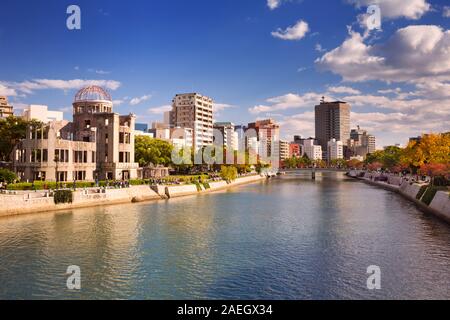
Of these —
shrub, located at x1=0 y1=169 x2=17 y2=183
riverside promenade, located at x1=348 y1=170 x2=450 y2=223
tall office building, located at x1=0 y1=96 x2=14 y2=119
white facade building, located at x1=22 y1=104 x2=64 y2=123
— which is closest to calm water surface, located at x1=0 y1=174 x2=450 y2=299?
riverside promenade, located at x1=348 y1=170 x2=450 y2=223

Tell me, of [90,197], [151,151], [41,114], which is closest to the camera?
[90,197]

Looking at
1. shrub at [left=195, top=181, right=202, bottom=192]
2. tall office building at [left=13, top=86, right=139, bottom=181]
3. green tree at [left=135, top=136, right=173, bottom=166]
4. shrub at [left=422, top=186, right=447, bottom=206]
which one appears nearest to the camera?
shrub at [left=422, top=186, right=447, bottom=206]

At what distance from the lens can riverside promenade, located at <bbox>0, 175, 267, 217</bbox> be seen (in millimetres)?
60969

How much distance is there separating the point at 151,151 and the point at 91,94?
25516 millimetres

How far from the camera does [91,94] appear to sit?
375 feet

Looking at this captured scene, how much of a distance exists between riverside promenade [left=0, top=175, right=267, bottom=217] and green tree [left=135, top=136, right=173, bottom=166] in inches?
865

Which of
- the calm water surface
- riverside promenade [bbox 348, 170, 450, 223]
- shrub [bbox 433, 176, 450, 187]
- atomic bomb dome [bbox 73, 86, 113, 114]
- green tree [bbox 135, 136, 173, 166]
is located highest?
atomic bomb dome [bbox 73, 86, 113, 114]

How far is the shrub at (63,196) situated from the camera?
68.1 meters

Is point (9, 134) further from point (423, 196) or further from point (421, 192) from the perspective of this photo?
point (421, 192)

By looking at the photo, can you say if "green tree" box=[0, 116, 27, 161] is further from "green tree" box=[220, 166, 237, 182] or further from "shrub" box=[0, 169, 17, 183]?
"green tree" box=[220, 166, 237, 182]

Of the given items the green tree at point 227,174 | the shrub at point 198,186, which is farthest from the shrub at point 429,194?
the green tree at point 227,174

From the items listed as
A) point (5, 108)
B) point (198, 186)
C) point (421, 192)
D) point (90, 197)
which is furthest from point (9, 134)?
point (421, 192)

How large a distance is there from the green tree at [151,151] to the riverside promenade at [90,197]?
72.1ft
